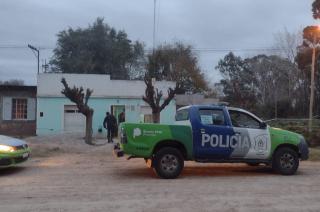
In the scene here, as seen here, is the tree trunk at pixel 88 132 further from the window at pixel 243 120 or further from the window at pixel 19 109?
the window at pixel 243 120

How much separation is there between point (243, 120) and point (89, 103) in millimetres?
24313

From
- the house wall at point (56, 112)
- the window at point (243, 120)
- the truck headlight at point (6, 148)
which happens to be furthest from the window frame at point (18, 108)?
the window at point (243, 120)

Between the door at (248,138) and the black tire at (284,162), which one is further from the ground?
the door at (248,138)

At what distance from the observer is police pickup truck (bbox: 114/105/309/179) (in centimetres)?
1273

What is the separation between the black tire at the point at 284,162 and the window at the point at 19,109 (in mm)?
26244

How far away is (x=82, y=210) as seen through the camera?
344 inches

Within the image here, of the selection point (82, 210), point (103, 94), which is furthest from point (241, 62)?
point (82, 210)

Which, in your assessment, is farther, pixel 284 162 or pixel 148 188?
pixel 284 162

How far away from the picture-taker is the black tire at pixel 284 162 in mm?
13680

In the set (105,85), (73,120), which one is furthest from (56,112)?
(105,85)

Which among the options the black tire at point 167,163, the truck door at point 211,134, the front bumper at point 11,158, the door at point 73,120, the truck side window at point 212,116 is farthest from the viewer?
the door at point 73,120

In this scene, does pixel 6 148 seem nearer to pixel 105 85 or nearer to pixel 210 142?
pixel 210 142

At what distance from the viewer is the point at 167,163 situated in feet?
42.0

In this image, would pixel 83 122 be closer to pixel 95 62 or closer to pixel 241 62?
pixel 95 62
